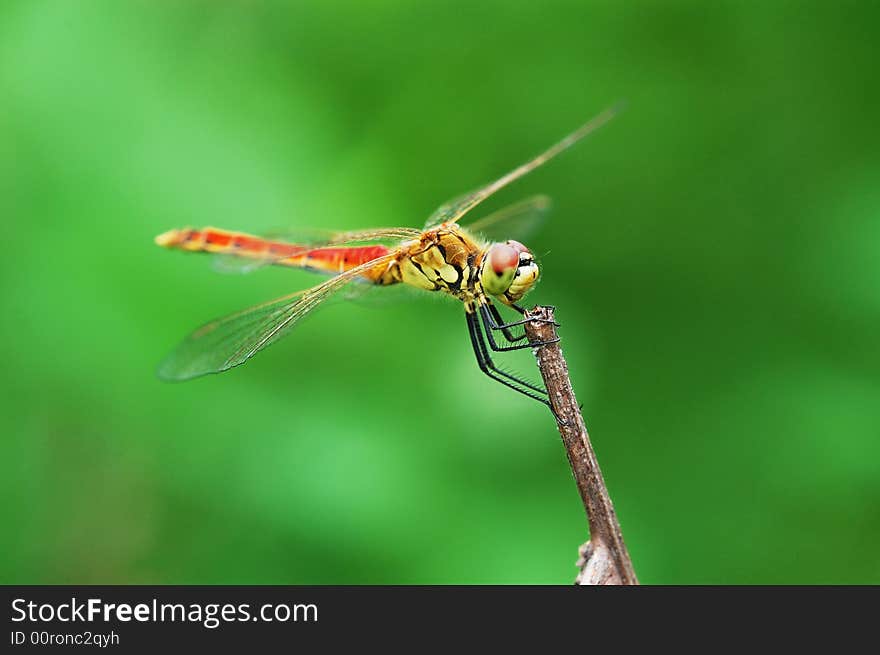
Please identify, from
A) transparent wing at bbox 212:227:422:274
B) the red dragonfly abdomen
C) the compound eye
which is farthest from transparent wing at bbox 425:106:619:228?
the compound eye

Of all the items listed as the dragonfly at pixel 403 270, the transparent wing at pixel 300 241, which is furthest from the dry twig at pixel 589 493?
the transparent wing at pixel 300 241

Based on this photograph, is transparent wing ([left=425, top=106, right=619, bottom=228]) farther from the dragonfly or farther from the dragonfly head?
the dragonfly head

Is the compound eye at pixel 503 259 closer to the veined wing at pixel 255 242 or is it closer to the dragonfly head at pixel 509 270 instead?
the dragonfly head at pixel 509 270

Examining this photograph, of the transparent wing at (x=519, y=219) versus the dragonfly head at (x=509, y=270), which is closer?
the dragonfly head at (x=509, y=270)

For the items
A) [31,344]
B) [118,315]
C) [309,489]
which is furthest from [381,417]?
[31,344]

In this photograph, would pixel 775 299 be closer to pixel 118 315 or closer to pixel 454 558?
pixel 454 558

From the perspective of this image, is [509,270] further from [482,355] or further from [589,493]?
[589,493]

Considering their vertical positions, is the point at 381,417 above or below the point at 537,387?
above
